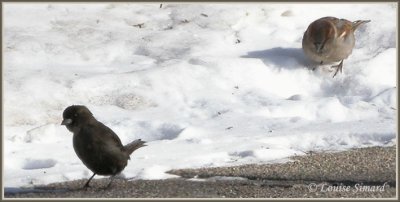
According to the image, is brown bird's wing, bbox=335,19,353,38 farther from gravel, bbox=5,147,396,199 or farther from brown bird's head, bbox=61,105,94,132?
brown bird's head, bbox=61,105,94,132

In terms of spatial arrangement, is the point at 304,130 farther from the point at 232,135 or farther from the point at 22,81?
the point at 22,81

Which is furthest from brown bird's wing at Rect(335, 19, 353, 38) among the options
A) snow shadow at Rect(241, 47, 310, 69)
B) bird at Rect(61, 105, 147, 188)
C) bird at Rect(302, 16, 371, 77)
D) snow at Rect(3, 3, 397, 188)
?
bird at Rect(61, 105, 147, 188)

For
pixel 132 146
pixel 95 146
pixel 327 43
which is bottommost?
pixel 327 43

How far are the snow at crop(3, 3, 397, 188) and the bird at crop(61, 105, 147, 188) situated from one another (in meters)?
0.22

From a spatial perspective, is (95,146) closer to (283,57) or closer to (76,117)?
(76,117)

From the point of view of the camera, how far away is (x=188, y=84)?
9.43 meters

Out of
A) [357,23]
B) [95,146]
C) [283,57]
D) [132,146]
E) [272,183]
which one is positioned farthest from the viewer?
[357,23]

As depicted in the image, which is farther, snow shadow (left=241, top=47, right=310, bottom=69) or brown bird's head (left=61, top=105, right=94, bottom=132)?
snow shadow (left=241, top=47, right=310, bottom=69)

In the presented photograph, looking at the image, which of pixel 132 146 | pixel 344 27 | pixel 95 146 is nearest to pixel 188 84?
pixel 344 27

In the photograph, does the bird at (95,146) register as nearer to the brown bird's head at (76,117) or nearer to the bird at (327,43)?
the brown bird's head at (76,117)

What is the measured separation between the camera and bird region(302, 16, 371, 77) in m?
10.1

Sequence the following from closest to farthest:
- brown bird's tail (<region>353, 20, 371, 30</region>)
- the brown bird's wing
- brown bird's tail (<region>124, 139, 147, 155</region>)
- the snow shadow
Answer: brown bird's tail (<region>124, 139, 147, 155</region>), the snow shadow, the brown bird's wing, brown bird's tail (<region>353, 20, 371, 30</region>)

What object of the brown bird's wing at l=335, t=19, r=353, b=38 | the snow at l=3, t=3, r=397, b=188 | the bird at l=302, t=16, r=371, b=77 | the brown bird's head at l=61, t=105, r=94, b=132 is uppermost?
the brown bird's head at l=61, t=105, r=94, b=132

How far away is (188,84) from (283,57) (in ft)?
4.50
